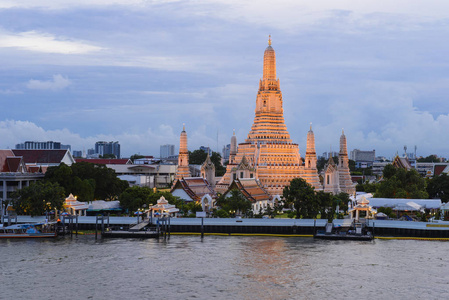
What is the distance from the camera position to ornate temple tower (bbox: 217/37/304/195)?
324ft

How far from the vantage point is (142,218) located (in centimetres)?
7212

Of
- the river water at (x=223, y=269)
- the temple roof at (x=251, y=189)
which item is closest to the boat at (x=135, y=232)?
the river water at (x=223, y=269)

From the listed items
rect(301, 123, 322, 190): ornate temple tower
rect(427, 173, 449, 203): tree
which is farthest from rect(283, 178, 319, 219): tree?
rect(427, 173, 449, 203): tree

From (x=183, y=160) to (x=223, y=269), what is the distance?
185 feet

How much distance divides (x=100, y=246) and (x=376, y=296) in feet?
86.5

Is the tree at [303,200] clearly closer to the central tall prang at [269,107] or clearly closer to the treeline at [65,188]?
the treeline at [65,188]

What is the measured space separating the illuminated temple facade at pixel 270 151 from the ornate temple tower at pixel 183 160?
19.2 ft

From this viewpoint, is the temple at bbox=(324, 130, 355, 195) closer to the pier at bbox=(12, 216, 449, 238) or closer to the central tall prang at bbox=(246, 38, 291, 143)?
the central tall prang at bbox=(246, 38, 291, 143)

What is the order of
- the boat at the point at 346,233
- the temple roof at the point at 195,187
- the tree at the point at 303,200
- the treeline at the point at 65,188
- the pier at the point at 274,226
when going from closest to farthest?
the boat at the point at 346,233 → the pier at the point at 274,226 → the treeline at the point at 65,188 → the tree at the point at 303,200 → the temple roof at the point at 195,187

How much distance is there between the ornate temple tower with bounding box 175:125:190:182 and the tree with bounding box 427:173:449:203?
35.0 m

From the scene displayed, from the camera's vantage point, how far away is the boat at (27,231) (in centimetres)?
6397

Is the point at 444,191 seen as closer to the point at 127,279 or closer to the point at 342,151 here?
the point at 342,151

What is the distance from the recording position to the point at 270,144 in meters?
102

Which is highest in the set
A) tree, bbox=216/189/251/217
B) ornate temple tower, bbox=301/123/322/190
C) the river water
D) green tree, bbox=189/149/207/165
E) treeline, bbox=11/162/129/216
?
green tree, bbox=189/149/207/165
